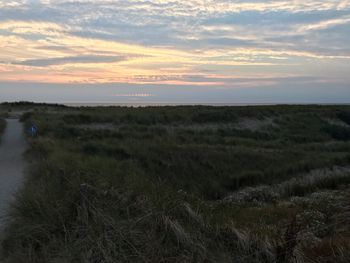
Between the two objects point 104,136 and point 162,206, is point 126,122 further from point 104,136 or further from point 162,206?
point 162,206

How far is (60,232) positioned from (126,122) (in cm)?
3275

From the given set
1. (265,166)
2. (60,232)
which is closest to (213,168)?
(265,166)

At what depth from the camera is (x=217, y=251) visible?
532cm

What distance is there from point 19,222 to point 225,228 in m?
2.78

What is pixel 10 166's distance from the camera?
1481cm

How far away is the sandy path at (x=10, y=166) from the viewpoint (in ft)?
30.5

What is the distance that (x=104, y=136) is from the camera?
26938mm

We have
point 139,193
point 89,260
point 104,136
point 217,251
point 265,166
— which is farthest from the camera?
point 104,136

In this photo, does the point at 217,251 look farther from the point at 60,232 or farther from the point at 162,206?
the point at 60,232

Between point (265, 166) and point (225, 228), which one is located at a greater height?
point (225, 228)

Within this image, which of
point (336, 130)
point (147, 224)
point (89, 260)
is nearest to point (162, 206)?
point (147, 224)

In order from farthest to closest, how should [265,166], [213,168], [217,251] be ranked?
1. [265,166]
2. [213,168]
3. [217,251]

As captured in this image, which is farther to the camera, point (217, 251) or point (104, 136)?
point (104, 136)

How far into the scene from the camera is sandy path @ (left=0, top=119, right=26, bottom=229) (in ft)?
30.5
